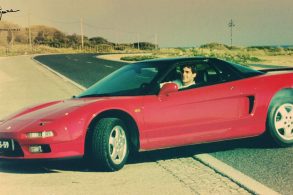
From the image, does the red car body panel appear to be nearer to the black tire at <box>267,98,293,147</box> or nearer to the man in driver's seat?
the black tire at <box>267,98,293,147</box>

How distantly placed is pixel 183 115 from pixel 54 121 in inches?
60.9

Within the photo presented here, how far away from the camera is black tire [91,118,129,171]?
Answer: 6.26m

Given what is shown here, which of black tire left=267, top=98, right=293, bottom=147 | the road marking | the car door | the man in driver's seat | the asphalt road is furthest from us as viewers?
black tire left=267, top=98, right=293, bottom=147

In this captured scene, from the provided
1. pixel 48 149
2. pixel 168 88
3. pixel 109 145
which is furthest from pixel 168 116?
pixel 48 149

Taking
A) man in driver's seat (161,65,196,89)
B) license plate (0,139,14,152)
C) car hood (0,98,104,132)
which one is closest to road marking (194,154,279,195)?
man in driver's seat (161,65,196,89)

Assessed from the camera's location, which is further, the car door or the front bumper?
the car door

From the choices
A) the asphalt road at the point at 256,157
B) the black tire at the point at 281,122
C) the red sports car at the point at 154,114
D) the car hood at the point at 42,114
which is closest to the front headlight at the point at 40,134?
the red sports car at the point at 154,114

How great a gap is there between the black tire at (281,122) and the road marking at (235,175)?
97cm

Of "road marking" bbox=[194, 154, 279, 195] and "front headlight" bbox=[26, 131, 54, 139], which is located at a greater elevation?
"front headlight" bbox=[26, 131, 54, 139]

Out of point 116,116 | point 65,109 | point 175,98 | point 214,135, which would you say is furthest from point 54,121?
point 214,135

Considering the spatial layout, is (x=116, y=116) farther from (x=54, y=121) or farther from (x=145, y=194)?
(x=145, y=194)

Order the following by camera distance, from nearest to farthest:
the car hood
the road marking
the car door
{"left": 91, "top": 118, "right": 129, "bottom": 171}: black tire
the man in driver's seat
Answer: the road marking
{"left": 91, "top": 118, "right": 129, "bottom": 171}: black tire
the car hood
the car door
the man in driver's seat

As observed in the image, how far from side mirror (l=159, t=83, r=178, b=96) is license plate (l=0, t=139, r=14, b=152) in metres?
1.80

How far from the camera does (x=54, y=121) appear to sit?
6328mm
